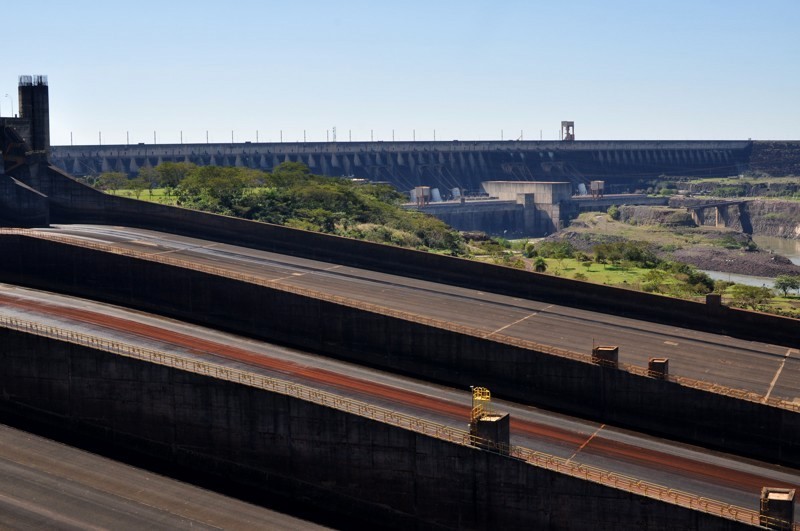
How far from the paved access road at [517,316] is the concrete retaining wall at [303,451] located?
20967mm

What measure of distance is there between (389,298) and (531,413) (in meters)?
22.5

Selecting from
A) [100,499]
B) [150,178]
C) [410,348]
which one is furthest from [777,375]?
[150,178]

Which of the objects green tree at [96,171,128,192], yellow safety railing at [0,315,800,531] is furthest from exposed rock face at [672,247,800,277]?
yellow safety railing at [0,315,800,531]

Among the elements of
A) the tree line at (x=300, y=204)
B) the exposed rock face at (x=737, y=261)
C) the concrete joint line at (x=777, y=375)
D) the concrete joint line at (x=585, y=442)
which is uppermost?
the tree line at (x=300, y=204)

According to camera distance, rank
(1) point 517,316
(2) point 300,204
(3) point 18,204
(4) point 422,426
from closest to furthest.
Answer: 1. (4) point 422,426
2. (1) point 517,316
3. (3) point 18,204
4. (2) point 300,204

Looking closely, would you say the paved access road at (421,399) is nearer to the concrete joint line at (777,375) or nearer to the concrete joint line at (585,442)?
the concrete joint line at (585,442)

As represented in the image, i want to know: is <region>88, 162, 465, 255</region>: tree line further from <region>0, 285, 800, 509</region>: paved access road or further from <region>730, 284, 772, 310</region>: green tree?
<region>0, 285, 800, 509</region>: paved access road

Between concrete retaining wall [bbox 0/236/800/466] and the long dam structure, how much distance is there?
4.8 inches

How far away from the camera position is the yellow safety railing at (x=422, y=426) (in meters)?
42.3

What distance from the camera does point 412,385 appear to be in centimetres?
6184

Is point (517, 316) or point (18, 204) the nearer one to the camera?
point (517, 316)

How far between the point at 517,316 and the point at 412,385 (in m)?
14.8

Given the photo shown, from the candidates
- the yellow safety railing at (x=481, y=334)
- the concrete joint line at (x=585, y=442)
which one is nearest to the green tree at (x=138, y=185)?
the yellow safety railing at (x=481, y=334)

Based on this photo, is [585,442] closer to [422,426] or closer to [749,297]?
[422,426]
